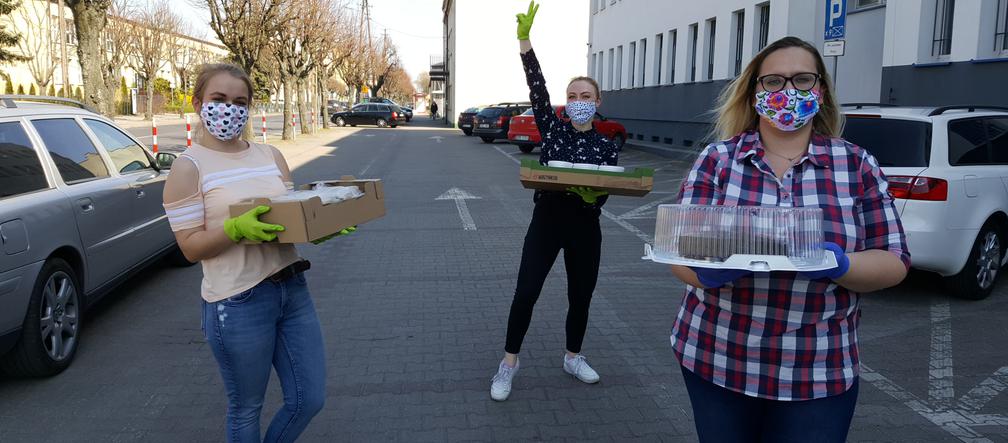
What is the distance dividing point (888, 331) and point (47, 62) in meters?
51.8

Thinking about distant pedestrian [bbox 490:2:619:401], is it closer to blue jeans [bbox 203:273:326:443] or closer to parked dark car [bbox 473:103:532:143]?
blue jeans [bbox 203:273:326:443]

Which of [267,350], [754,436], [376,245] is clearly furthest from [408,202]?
[754,436]

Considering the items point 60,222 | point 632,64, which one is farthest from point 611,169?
point 632,64

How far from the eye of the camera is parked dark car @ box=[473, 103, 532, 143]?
30844 mm

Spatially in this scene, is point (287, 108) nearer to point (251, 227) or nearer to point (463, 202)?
point (463, 202)

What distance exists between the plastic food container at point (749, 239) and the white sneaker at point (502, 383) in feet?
8.24

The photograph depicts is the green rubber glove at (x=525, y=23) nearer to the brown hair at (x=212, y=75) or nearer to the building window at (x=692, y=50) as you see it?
the brown hair at (x=212, y=75)

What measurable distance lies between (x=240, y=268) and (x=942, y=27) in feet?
45.2

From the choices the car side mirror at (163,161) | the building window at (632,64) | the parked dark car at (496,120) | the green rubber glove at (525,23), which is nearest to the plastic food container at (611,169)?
the green rubber glove at (525,23)

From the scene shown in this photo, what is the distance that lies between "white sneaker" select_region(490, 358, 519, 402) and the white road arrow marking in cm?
600

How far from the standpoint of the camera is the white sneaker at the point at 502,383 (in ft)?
14.1

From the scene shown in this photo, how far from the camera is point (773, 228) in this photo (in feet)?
6.16

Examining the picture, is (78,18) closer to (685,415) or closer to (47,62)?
(685,415)

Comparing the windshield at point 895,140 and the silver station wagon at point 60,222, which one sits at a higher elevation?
the windshield at point 895,140
